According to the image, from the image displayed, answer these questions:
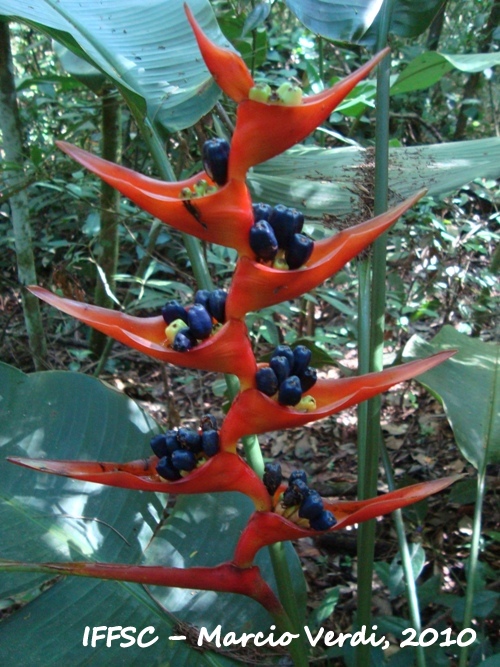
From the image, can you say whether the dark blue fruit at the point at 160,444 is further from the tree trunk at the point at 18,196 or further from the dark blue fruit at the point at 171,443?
the tree trunk at the point at 18,196

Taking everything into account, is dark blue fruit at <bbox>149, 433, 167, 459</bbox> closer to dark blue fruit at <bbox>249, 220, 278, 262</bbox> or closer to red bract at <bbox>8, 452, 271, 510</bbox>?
red bract at <bbox>8, 452, 271, 510</bbox>

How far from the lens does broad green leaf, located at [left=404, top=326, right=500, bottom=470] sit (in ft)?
3.73

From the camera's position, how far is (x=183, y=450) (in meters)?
0.65

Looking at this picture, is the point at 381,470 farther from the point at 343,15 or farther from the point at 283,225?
the point at 283,225

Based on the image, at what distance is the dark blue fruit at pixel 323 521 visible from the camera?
2.15 feet

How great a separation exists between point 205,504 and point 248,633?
220mm

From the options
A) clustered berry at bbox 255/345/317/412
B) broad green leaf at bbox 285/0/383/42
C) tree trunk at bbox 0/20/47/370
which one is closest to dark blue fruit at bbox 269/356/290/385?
clustered berry at bbox 255/345/317/412

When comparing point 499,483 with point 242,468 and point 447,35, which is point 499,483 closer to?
point 242,468

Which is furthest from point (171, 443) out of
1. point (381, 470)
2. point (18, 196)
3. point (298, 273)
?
point (381, 470)

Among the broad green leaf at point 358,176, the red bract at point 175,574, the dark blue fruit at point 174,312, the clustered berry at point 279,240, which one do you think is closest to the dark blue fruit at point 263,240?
the clustered berry at point 279,240

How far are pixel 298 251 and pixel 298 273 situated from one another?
0.11 feet

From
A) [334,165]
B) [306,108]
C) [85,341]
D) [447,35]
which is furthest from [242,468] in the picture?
[447,35]

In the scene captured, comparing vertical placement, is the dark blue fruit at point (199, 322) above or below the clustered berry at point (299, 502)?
above

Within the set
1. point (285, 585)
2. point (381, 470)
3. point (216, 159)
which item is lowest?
point (381, 470)
